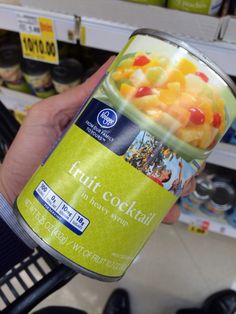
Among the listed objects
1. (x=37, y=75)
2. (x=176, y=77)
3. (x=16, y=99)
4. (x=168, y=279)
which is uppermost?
(x=176, y=77)

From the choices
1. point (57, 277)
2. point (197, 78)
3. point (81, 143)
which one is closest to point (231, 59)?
point (197, 78)

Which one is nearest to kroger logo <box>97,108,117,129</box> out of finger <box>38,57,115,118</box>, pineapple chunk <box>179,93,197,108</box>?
pineapple chunk <box>179,93,197,108</box>

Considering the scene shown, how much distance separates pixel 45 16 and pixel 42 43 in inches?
3.8

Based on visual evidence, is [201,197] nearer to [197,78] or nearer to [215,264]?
[215,264]

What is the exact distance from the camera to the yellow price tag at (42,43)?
899mm

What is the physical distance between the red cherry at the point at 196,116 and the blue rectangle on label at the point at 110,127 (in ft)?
0.26

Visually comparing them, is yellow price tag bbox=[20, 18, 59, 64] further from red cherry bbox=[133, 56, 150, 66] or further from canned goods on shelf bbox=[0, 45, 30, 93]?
red cherry bbox=[133, 56, 150, 66]

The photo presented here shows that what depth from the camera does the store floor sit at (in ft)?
4.58

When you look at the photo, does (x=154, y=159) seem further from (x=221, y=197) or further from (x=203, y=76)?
(x=221, y=197)

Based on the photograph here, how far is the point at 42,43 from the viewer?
3.15 feet

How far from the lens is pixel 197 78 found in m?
0.49

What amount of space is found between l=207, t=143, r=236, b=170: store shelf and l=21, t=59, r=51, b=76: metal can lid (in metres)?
0.63

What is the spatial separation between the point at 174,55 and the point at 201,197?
898 millimetres

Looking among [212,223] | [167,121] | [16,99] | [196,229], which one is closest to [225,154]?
[212,223]
